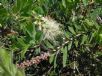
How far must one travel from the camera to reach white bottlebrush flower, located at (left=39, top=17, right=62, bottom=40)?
5.94 feet

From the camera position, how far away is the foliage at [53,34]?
1.77 meters

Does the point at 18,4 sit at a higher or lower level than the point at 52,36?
higher

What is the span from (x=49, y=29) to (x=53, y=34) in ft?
0.15

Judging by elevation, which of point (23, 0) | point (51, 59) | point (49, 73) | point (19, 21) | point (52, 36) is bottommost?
point (49, 73)

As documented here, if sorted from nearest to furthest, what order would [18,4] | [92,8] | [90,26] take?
[18,4], [90,26], [92,8]

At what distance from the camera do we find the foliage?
1.77 metres

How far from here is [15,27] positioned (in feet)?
6.66

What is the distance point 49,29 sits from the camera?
6.13 feet

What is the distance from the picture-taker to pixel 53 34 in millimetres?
1896

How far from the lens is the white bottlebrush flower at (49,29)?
5.94 feet

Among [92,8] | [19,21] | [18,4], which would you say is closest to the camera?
[18,4]

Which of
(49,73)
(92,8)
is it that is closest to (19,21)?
(49,73)

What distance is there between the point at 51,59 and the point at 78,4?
1.61 feet

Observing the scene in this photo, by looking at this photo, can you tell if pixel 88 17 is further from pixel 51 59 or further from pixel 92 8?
pixel 51 59
